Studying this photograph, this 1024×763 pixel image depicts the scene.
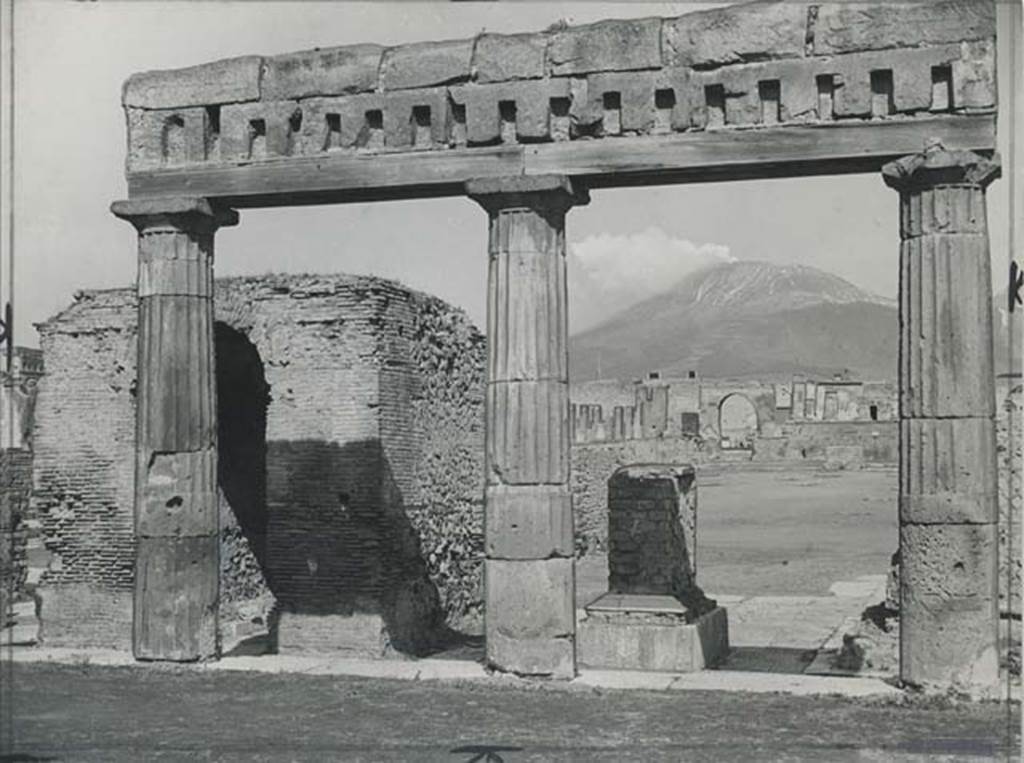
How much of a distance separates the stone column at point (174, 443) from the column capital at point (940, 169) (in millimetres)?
5531

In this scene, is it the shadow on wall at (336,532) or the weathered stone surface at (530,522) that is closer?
the weathered stone surface at (530,522)

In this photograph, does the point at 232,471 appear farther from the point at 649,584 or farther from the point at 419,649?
the point at 649,584

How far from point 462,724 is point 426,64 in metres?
5.14

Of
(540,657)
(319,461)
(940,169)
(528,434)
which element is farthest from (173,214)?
(940,169)

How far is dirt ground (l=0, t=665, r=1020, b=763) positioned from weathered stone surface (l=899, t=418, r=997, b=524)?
1.34m

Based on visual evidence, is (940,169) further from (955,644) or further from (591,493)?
→ (591,493)

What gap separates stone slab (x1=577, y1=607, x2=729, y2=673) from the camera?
12.1 m

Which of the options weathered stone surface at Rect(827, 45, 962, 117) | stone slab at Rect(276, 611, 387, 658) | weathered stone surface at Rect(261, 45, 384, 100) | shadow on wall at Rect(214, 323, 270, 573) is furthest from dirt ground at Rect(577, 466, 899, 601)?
weathered stone surface at Rect(827, 45, 962, 117)

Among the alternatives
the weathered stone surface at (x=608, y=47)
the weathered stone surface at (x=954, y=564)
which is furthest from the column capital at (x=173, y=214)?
the weathered stone surface at (x=954, y=564)

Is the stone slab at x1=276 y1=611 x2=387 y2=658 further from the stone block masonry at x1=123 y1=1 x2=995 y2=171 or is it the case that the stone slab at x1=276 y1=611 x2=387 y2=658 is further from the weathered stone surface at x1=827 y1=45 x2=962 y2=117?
the weathered stone surface at x1=827 y1=45 x2=962 y2=117

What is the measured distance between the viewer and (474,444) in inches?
616

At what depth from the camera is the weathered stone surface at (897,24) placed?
9555 millimetres

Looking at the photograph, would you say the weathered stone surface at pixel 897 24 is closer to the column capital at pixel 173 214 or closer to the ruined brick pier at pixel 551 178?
the ruined brick pier at pixel 551 178

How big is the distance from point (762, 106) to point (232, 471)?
8.56 m
